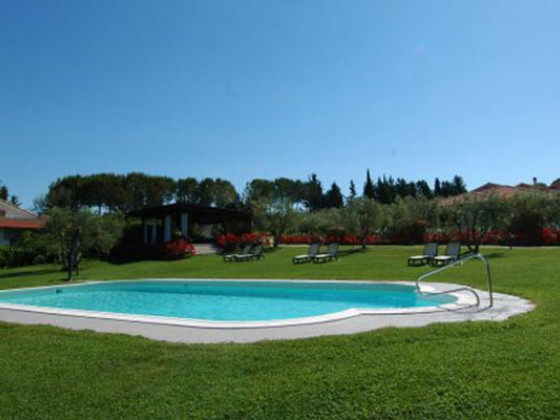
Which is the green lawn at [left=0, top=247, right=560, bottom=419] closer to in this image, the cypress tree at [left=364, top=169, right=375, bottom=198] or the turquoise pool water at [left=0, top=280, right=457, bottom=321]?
the turquoise pool water at [left=0, top=280, right=457, bottom=321]

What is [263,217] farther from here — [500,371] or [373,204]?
[500,371]

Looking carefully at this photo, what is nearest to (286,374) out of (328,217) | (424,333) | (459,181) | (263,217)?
(424,333)

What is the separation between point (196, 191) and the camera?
212ft

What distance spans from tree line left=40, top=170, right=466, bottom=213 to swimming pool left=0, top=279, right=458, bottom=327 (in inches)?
798

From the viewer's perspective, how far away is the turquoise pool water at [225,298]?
1183 centimetres

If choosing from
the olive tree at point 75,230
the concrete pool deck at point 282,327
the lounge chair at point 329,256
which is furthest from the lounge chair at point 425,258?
the olive tree at point 75,230

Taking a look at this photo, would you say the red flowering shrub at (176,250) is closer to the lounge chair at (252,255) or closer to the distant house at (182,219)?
the distant house at (182,219)

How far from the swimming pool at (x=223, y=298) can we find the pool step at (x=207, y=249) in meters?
14.6

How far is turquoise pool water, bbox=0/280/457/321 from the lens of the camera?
11.8 metres

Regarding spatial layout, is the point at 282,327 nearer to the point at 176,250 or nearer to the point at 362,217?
the point at 176,250

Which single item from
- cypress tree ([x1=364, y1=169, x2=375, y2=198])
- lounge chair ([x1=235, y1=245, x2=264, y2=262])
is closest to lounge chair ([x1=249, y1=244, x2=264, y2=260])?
lounge chair ([x1=235, y1=245, x2=264, y2=262])

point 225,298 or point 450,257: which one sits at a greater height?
point 450,257

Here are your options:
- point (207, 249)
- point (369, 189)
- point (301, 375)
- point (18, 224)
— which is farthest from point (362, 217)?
point (369, 189)

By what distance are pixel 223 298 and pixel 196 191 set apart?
5133 centimetres
